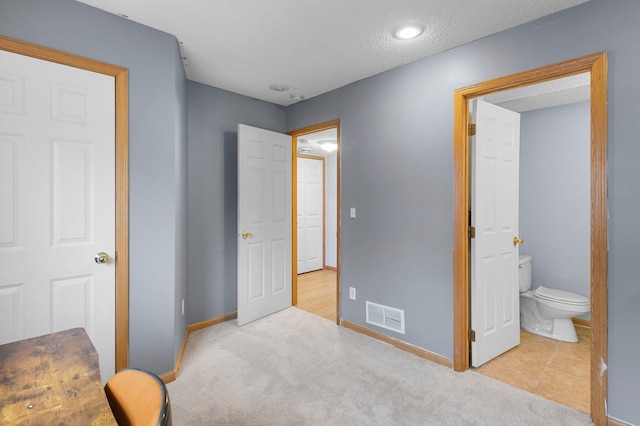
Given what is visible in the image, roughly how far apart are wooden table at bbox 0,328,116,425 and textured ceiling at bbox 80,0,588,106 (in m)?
1.88

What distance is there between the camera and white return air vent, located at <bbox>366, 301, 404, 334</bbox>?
2734mm

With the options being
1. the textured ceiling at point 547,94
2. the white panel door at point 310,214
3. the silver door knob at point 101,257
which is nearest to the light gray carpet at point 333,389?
the silver door knob at point 101,257

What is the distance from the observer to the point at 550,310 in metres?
2.92

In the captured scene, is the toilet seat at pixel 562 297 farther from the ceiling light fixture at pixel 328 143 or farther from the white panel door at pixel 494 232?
the ceiling light fixture at pixel 328 143

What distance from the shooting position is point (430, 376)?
7.48 feet

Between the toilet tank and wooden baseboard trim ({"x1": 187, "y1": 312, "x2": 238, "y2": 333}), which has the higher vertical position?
the toilet tank

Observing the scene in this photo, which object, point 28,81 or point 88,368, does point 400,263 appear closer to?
point 88,368

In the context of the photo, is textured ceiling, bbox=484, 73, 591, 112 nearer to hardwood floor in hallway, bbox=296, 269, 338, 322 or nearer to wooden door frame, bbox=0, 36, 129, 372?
hardwood floor in hallway, bbox=296, 269, 338, 322

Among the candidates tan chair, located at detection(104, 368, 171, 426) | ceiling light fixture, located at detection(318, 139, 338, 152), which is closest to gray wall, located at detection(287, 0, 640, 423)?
ceiling light fixture, located at detection(318, 139, 338, 152)

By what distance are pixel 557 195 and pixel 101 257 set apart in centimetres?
430

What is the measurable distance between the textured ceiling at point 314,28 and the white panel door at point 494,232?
64 cm

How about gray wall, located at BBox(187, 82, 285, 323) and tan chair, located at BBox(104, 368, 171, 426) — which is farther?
gray wall, located at BBox(187, 82, 285, 323)

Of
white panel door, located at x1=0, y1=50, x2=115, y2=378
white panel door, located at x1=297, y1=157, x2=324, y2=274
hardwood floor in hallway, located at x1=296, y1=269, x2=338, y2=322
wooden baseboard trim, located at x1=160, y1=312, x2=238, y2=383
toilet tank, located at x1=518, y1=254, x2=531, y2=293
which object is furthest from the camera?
white panel door, located at x1=297, y1=157, x2=324, y2=274

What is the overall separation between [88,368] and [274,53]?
92.7 inches
